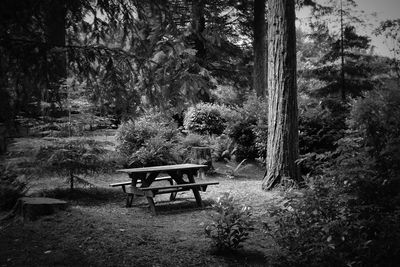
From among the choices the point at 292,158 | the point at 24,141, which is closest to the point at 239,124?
the point at 292,158

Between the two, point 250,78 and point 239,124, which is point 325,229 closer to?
point 239,124

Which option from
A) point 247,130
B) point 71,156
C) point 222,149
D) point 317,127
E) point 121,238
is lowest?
point 121,238

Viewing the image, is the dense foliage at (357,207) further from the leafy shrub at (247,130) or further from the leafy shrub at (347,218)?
the leafy shrub at (247,130)

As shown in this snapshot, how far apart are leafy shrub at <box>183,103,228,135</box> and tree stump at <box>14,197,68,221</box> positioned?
30.1 ft

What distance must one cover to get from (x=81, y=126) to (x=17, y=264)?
4.39m

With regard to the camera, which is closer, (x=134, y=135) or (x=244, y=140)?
(x=134, y=135)

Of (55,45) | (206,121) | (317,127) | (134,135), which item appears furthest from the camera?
(206,121)

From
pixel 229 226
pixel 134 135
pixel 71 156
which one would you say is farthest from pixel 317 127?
pixel 229 226

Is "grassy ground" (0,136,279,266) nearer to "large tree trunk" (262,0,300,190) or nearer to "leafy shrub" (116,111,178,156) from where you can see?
"large tree trunk" (262,0,300,190)

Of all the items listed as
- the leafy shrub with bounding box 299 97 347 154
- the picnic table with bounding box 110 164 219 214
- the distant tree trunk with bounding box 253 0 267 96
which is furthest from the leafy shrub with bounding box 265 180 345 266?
the distant tree trunk with bounding box 253 0 267 96

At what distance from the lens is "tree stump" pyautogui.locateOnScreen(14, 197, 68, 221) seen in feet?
21.1

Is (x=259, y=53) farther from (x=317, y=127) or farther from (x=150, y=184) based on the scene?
(x=150, y=184)

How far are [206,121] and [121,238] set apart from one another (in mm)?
10457

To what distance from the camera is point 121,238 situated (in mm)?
5492
